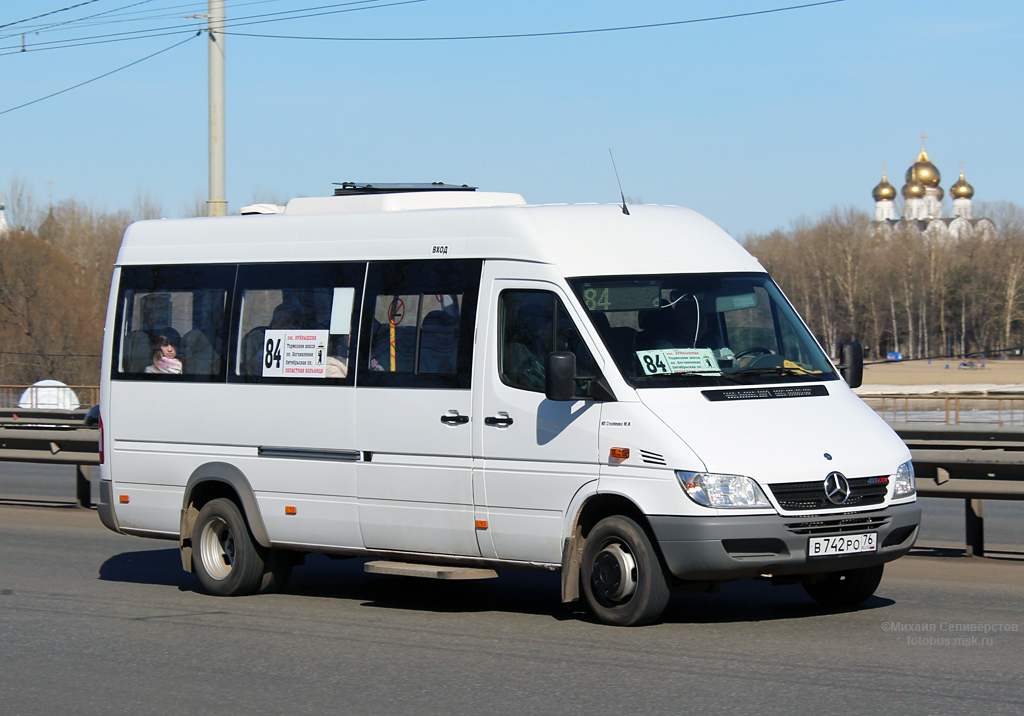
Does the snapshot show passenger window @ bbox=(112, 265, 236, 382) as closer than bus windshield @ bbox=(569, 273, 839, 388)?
No

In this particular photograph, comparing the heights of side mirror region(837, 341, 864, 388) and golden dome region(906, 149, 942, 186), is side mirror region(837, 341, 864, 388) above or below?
below

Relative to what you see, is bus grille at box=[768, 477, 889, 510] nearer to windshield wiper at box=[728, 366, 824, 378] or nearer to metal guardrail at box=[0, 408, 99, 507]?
windshield wiper at box=[728, 366, 824, 378]

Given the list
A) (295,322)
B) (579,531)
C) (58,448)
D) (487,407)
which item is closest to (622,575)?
(579,531)

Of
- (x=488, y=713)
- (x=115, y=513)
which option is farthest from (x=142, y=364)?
(x=488, y=713)

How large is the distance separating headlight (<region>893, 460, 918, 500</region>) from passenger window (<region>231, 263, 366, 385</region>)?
3.43 metres

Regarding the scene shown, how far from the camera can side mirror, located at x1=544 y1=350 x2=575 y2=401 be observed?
7.07 m

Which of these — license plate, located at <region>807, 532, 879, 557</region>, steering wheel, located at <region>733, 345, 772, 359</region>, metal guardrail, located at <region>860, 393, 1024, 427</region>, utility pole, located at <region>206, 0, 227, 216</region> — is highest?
utility pole, located at <region>206, 0, 227, 216</region>

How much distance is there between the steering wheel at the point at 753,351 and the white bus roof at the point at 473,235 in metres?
0.56

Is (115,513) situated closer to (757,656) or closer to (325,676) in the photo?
(325,676)

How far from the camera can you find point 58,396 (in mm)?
35625

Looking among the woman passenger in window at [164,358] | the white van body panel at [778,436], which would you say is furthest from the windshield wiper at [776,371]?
the woman passenger in window at [164,358]

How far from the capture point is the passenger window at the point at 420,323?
26.1 ft

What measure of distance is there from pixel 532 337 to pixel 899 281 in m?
97.4

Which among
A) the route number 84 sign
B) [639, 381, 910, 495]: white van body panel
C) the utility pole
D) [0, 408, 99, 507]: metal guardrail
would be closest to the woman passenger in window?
the route number 84 sign
